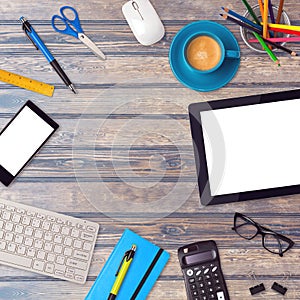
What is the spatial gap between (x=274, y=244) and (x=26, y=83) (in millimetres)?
722

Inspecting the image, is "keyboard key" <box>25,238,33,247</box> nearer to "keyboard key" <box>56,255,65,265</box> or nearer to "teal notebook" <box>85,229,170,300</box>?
"keyboard key" <box>56,255,65,265</box>

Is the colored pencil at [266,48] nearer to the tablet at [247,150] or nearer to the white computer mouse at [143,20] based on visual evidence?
the tablet at [247,150]

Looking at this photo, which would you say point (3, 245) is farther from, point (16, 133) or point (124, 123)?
point (124, 123)

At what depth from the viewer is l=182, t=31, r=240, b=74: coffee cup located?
1.19 meters

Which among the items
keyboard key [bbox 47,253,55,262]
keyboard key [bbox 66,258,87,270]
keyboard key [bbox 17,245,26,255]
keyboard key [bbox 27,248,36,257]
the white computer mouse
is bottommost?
keyboard key [bbox 66,258,87,270]

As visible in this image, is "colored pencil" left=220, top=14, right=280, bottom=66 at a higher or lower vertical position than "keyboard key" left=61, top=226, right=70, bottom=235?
higher

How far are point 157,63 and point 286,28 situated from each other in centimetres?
32

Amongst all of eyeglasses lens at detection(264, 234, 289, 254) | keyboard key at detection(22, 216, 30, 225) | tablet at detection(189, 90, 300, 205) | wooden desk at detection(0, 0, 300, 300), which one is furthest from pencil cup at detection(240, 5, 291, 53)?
keyboard key at detection(22, 216, 30, 225)

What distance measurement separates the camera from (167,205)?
1214mm

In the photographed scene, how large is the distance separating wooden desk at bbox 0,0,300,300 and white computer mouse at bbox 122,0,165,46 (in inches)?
1.4

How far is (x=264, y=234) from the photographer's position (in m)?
1.20

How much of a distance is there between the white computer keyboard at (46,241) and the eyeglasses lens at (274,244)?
416mm

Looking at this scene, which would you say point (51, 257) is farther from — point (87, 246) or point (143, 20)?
point (143, 20)

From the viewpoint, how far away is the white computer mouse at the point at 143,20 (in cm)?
118
